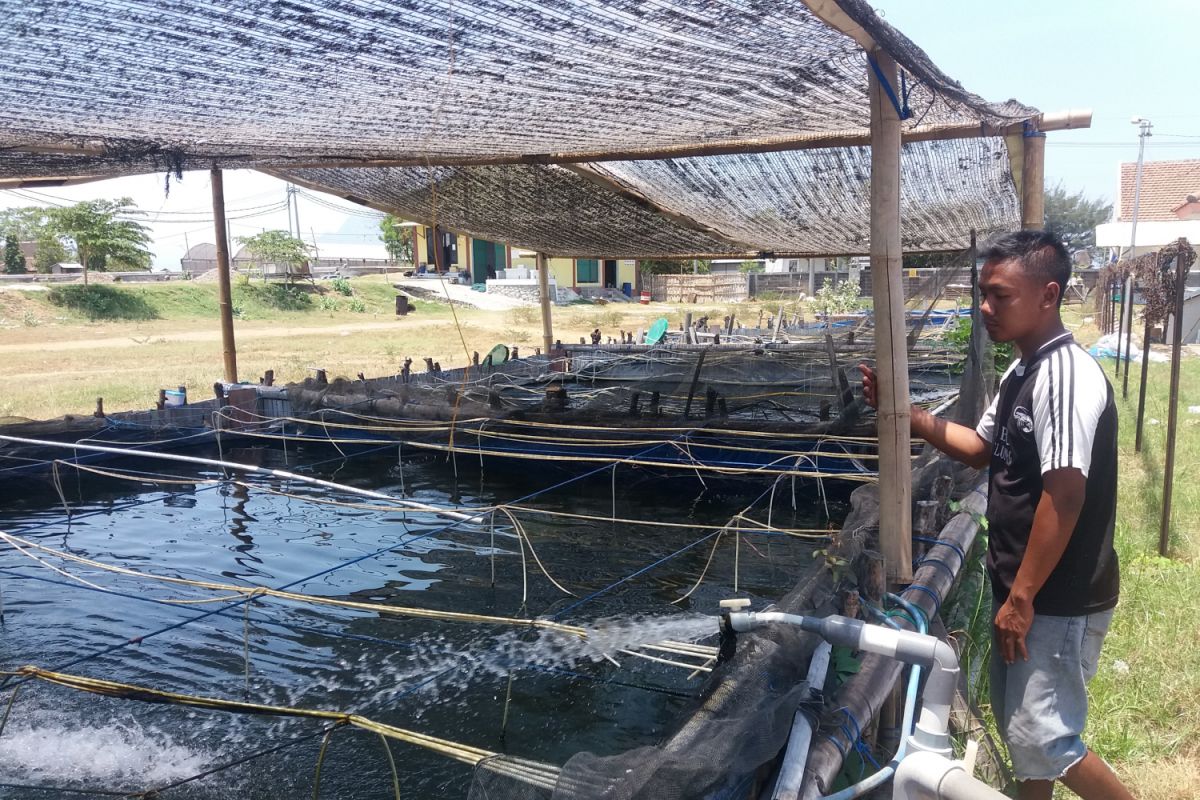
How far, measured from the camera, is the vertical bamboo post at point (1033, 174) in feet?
15.6

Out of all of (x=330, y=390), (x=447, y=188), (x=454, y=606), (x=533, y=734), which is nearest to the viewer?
(x=533, y=734)

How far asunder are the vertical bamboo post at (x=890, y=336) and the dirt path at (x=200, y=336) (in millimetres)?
19768

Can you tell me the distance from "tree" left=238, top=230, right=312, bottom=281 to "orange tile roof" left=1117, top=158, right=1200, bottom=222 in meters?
27.5

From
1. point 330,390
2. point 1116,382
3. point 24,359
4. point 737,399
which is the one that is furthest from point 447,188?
point 24,359

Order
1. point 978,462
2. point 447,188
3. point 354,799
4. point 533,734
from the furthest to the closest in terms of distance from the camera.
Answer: point 447,188 < point 533,734 < point 354,799 < point 978,462

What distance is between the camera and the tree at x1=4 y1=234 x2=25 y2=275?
1316 inches

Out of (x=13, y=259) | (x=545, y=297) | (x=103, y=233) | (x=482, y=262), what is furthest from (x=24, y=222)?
(x=545, y=297)

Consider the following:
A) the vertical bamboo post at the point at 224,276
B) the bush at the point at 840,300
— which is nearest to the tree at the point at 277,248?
the bush at the point at 840,300

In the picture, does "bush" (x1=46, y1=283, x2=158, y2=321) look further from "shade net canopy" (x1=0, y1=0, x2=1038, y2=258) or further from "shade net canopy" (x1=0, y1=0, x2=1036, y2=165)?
"shade net canopy" (x1=0, y1=0, x2=1036, y2=165)

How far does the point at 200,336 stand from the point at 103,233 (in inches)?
476

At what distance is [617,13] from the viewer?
349 centimetres

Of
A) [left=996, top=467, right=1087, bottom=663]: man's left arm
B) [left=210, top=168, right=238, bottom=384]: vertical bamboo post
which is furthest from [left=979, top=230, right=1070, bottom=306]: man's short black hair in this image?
[left=210, top=168, right=238, bottom=384]: vertical bamboo post

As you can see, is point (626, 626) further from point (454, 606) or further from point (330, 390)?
point (330, 390)

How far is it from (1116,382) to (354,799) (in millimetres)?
12991
